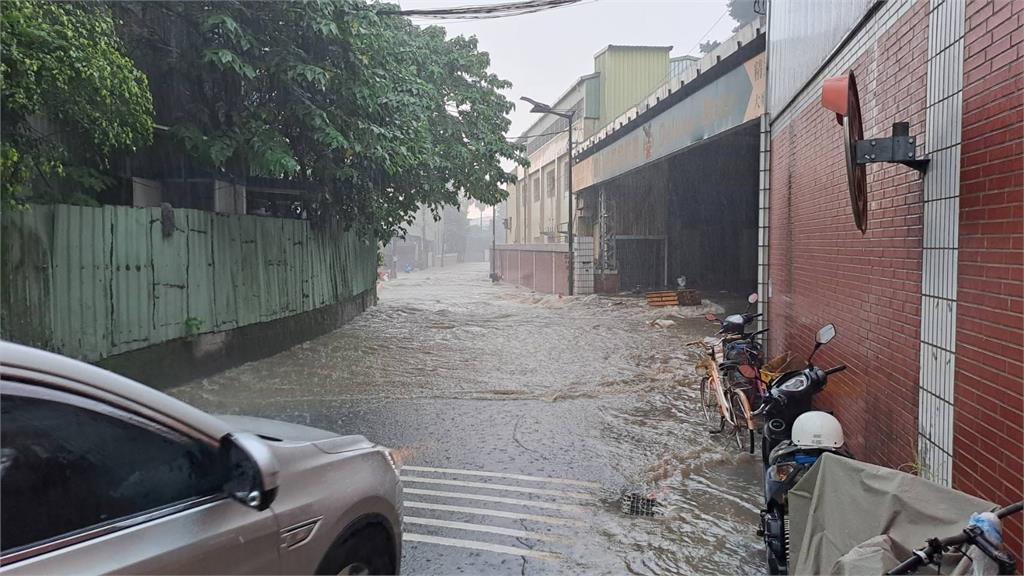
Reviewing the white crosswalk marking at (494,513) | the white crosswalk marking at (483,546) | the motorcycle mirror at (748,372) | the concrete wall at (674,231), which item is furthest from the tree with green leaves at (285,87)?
the concrete wall at (674,231)

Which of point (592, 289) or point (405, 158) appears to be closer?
point (405, 158)

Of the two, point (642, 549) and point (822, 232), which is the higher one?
point (822, 232)

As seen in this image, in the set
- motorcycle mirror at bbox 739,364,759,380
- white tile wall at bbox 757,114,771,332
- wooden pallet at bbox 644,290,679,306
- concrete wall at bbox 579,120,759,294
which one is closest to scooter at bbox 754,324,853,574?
motorcycle mirror at bbox 739,364,759,380

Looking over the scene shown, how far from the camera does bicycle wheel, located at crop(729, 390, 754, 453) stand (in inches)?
262

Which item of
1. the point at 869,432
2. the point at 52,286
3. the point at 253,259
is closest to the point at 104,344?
the point at 52,286

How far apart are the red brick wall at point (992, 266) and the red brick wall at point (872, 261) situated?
704 millimetres

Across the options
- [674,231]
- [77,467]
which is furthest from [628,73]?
[77,467]

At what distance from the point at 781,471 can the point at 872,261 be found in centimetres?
187

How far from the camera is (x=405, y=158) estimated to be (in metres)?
→ 11.8

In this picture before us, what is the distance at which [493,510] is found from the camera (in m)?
5.11

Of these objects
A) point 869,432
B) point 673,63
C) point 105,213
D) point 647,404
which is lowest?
point 647,404

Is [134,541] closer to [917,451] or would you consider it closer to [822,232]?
[917,451]

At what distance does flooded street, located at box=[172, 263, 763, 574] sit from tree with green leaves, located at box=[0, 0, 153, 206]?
328 centimetres

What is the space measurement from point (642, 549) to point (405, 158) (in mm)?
8600
